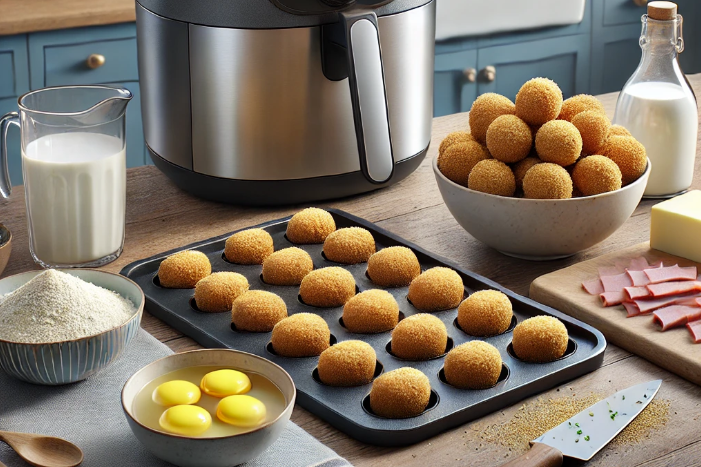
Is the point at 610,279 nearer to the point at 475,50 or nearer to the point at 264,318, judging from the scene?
the point at 264,318

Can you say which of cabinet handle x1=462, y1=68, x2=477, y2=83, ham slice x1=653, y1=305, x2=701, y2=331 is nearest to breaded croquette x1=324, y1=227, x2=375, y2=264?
ham slice x1=653, y1=305, x2=701, y2=331

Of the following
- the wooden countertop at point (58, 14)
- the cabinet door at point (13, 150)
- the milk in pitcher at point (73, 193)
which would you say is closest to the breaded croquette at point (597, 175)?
the milk in pitcher at point (73, 193)

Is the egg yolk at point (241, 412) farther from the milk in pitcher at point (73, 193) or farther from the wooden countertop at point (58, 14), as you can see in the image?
the wooden countertop at point (58, 14)

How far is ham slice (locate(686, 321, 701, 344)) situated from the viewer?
0.88m

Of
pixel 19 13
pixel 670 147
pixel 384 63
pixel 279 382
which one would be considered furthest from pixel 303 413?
pixel 19 13

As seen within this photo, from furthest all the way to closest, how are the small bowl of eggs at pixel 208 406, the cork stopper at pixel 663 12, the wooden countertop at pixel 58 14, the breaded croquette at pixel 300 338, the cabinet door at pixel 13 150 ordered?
the cabinet door at pixel 13 150 < the wooden countertop at pixel 58 14 < the cork stopper at pixel 663 12 < the breaded croquette at pixel 300 338 < the small bowl of eggs at pixel 208 406

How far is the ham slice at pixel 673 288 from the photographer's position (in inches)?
37.5

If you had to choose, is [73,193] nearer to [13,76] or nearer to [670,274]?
[670,274]

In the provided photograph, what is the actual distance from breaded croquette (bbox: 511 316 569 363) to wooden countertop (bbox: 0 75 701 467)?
3cm

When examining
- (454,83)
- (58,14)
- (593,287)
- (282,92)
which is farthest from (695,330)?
(454,83)

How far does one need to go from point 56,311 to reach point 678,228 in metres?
0.73

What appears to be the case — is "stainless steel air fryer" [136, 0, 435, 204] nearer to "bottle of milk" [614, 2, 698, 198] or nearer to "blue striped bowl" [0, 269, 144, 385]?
"bottle of milk" [614, 2, 698, 198]

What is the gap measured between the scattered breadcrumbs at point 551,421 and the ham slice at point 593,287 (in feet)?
0.65

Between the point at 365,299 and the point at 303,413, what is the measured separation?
0.52ft
